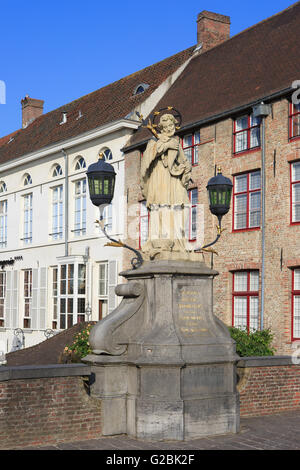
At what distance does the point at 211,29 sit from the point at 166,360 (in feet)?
71.1

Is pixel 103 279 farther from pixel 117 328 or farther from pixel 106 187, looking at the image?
pixel 117 328

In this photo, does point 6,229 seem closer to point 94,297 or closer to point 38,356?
point 94,297

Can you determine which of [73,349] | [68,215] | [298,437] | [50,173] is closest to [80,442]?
[298,437]

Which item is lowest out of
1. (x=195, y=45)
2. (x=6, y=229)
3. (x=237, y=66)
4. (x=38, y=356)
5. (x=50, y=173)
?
(x=38, y=356)

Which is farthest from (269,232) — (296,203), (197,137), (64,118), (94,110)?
(64,118)

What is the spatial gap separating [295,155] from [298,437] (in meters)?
11.0

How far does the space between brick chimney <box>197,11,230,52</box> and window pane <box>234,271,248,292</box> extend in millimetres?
11292

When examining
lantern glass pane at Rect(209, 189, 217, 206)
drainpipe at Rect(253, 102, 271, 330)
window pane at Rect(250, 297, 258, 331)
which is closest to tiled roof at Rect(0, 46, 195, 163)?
drainpipe at Rect(253, 102, 271, 330)

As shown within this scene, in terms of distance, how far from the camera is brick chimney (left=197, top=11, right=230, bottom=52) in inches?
1072

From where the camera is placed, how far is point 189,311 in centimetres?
902

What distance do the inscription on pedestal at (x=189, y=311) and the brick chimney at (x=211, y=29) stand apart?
19964 mm

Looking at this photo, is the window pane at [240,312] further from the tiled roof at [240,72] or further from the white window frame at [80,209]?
the white window frame at [80,209]

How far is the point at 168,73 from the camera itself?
1086 inches

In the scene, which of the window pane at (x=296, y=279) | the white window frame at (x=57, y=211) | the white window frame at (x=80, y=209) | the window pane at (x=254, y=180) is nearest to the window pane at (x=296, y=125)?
the window pane at (x=254, y=180)
